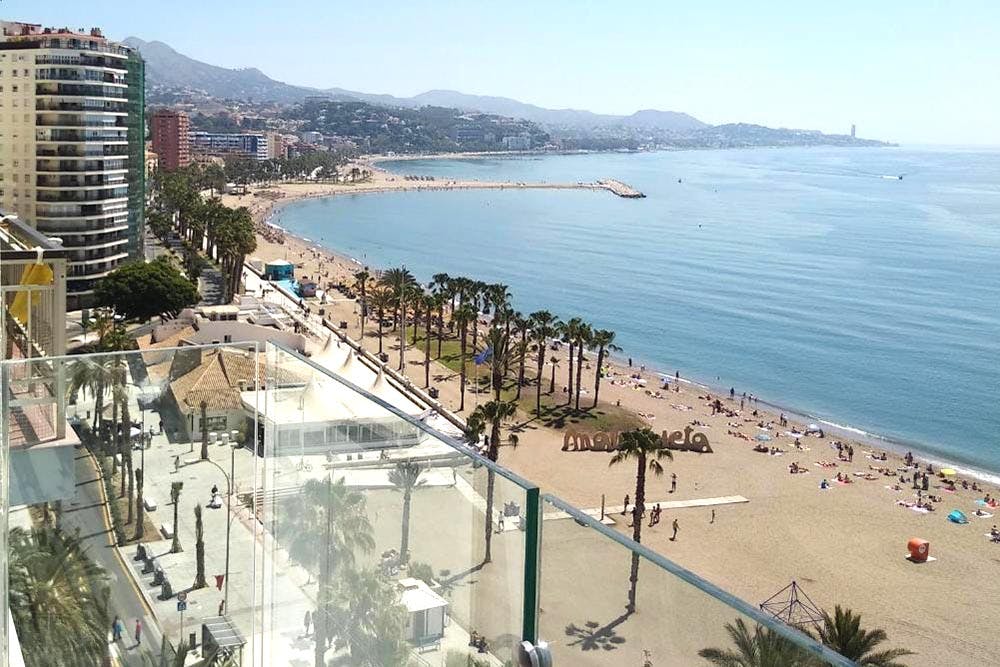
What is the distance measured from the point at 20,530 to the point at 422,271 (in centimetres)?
6647

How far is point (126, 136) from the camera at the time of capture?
129 feet

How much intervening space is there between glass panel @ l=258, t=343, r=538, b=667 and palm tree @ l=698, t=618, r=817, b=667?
49 cm

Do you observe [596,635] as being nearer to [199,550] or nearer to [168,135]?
[199,550]

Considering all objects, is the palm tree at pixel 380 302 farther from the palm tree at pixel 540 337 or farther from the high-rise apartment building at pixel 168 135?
the high-rise apartment building at pixel 168 135

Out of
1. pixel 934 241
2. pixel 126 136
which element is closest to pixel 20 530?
pixel 126 136

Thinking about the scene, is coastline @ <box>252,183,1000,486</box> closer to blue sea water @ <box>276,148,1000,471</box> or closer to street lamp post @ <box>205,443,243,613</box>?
blue sea water @ <box>276,148,1000,471</box>

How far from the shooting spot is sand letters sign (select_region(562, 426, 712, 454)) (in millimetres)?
28969

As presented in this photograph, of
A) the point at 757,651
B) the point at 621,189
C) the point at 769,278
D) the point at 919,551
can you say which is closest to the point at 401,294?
Answer: the point at 919,551

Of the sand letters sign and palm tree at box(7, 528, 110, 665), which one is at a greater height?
palm tree at box(7, 528, 110, 665)

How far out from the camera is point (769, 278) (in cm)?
6725

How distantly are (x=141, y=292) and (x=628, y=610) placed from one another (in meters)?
34.6

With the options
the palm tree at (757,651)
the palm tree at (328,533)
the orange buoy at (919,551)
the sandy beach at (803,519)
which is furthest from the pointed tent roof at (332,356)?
the palm tree at (757,651)

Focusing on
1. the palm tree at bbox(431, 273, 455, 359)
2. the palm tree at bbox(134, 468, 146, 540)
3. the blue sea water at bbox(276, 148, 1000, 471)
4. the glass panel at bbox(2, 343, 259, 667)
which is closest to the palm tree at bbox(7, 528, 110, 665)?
the glass panel at bbox(2, 343, 259, 667)

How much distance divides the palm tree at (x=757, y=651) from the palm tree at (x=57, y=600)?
8.50 feet
